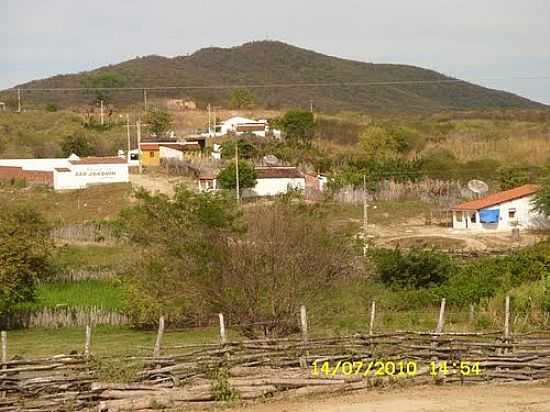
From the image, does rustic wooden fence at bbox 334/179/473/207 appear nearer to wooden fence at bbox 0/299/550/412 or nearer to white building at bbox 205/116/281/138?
white building at bbox 205/116/281/138

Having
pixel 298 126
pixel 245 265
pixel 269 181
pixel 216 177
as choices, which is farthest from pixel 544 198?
pixel 298 126

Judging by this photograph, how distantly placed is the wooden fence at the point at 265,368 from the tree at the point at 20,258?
11.7 meters

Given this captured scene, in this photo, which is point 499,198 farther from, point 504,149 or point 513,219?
point 504,149

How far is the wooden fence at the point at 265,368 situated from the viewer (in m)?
12.1

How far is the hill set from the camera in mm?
135750

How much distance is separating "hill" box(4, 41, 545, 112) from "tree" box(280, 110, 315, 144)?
53.5m

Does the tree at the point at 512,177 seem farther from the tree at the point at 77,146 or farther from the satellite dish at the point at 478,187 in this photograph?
the tree at the point at 77,146

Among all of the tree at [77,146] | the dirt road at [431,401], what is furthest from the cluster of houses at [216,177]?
the dirt road at [431,401]

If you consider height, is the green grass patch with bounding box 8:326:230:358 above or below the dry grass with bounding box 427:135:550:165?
below

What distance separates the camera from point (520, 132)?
70000 mm

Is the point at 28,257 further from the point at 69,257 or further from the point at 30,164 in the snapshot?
the point at 30,164

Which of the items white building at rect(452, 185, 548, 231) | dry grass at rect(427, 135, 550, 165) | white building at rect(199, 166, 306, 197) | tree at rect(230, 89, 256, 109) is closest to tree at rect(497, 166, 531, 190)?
white building at rect(452, 185, 548, 231)

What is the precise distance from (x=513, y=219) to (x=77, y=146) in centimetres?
3550
